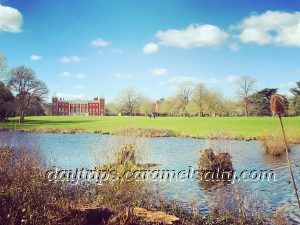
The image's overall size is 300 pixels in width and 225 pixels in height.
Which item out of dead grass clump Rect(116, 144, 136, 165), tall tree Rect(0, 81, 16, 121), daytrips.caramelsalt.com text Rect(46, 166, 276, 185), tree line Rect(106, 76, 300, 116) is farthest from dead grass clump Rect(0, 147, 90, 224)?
tree line Rect(106, 76, 300, 116)

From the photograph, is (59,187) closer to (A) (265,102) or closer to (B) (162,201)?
(B) (162,201)

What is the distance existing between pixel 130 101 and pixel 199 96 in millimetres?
25793

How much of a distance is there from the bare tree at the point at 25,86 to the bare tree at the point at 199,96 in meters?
34.0

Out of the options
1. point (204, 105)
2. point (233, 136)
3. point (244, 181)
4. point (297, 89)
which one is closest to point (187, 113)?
point (204, 105)

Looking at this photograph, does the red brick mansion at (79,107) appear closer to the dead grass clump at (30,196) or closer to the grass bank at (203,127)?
the grass bank at (203,127)

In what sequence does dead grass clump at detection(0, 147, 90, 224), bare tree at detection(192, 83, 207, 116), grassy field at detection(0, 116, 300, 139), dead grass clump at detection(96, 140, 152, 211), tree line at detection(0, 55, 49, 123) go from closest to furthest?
dead grass clump at detection(0, 147, 90, 224) → dead grass clump at detection(96, 140, 152, 211) → grassy field at detection(0, 116, 300, 139) → tree line at detection(0, 55, 49, 123) → bare tree at detection(192, 83, 207, 116)

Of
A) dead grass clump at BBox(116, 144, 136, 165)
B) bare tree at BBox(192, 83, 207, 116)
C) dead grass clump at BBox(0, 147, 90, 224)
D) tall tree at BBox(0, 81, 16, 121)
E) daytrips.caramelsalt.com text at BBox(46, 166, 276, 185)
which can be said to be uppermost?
bare tree at BBox(192, 83, 207, 116)

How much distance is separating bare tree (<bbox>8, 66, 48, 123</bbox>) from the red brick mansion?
61705 mm

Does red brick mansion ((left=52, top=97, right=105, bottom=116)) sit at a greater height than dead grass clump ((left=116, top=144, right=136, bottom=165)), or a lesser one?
greater

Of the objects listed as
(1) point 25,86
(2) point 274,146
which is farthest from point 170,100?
(2) point 274,146

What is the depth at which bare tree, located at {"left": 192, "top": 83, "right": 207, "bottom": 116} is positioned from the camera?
76.2m

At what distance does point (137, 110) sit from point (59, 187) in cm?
9005

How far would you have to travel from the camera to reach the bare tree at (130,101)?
313 ft

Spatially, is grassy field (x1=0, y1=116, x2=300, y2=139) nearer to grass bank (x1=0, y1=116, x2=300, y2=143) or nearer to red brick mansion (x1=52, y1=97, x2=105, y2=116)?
grass bank (x1=0, y1=116, x2=300, y2=143)
